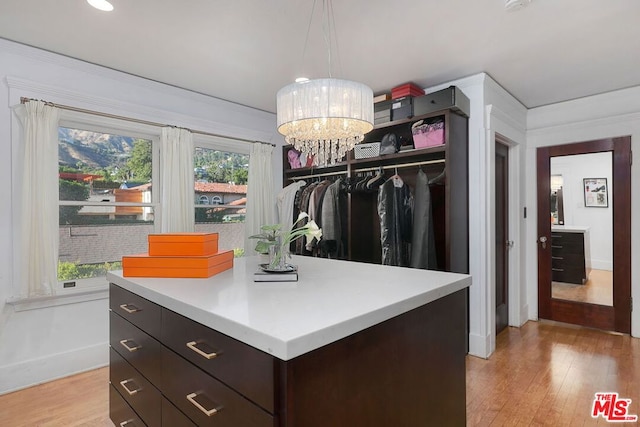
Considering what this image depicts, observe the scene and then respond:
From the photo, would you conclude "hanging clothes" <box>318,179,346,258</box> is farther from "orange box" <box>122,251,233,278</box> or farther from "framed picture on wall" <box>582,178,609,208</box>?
"framed picture on wall" <box>582,178,609,208</box>

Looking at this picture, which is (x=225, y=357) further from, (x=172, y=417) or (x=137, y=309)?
(x=137, y=309)

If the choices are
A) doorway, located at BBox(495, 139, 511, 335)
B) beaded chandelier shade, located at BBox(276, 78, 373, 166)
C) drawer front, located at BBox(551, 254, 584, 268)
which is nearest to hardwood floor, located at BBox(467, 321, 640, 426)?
doorway, located at BBox(495, 139, 511, 335)

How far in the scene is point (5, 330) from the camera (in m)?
2.39

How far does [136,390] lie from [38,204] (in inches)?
70.7

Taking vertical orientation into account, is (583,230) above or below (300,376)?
above

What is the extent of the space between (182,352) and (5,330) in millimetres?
2152

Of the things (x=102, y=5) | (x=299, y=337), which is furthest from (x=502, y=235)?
(x=102, y=5)

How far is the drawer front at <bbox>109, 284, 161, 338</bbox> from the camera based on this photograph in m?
1.35

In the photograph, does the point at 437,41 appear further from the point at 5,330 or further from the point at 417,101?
the point at 5,330

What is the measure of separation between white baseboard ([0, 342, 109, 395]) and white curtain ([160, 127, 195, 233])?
44.8 inches

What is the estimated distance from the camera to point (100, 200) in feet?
9.51

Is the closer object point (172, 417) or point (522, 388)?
point (172, 417)

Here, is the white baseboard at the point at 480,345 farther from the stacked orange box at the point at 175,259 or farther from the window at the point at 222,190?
the window at the point at 222,190

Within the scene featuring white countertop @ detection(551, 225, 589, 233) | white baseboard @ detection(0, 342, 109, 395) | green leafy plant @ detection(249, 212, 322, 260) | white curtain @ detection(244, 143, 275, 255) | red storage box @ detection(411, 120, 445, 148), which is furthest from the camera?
white curtain @ detection(244, 143, 275, 255)
